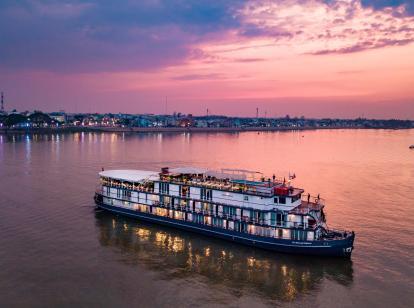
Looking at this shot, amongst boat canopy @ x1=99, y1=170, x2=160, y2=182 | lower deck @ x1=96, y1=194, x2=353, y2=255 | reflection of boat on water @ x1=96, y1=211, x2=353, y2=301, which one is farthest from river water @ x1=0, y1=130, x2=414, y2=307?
boat canopy @ x1=99, y1=170, x2=160, y2=182

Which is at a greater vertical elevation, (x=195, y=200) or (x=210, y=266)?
(x=195, y=200)

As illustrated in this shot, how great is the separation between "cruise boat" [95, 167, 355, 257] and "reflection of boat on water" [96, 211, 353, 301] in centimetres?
102

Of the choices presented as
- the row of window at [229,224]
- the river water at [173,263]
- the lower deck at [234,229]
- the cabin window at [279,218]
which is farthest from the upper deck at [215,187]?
Result: the river water at [173,263]

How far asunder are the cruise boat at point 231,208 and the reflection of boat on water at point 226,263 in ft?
3.36

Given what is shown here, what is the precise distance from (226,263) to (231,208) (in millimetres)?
5948

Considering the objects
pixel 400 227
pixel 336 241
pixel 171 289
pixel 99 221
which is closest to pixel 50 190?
pixel 99 221

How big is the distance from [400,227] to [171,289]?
2642 cm

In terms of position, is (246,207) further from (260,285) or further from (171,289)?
(171,289)

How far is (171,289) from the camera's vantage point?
1075 inches

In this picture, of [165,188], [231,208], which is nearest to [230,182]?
[231,208]

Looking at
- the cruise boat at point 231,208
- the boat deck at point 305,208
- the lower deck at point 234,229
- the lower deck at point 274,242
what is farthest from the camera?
the boat deck at point 305,208

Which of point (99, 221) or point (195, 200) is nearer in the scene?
point (195, 200)

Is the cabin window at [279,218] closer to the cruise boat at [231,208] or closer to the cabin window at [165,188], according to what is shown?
the cruise boat at [231,208]

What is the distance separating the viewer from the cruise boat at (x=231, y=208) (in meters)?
33.1
